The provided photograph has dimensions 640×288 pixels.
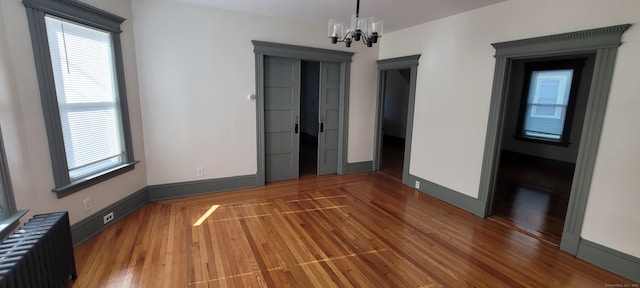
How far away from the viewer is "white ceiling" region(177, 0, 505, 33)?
11.2 feet

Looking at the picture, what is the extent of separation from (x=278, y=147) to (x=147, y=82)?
220cm

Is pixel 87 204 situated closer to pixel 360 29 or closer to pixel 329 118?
pixel 360 29

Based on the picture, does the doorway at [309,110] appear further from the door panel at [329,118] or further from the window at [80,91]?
the window at [80,91]

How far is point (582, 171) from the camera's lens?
8.80ft

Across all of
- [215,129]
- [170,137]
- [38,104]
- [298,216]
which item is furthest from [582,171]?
[38,104]

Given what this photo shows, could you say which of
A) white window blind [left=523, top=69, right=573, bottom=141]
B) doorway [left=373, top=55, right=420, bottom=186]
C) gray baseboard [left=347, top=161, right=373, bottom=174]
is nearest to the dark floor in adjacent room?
white window blind [left=523, top=69, right=573, bottom=141]

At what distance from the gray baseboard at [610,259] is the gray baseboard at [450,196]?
1.05 metres

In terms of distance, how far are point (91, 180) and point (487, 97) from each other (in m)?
4.79

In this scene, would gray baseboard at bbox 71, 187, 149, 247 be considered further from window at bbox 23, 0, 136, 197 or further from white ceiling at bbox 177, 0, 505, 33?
white ceiling at bbox 177, 0, 505, 33

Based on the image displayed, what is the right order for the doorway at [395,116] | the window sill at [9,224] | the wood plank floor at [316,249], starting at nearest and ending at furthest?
the window sill at [9,224] → the wood plank floor at [316,249] → the doorway at [395,116]

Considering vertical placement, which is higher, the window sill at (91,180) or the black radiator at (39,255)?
the window sill at (91,180)

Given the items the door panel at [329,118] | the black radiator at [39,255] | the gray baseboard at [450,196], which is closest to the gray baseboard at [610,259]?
the gray baseboard at [450,196]

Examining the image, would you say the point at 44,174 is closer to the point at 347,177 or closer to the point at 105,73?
the point at 105,73

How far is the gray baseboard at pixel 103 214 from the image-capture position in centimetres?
276
